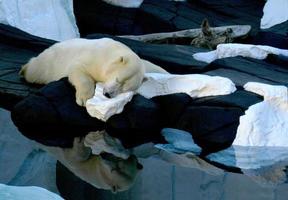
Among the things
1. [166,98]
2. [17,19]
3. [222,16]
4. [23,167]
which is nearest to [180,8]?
[222,16]

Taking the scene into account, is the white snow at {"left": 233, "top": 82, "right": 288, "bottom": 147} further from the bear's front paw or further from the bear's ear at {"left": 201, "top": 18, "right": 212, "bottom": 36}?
the bear's ear at {"left": 201, "top": 18, "right": 212, "bottom": 36}

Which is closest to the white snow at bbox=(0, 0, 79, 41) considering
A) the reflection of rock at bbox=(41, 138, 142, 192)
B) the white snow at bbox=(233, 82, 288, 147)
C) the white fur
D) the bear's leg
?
the white fur

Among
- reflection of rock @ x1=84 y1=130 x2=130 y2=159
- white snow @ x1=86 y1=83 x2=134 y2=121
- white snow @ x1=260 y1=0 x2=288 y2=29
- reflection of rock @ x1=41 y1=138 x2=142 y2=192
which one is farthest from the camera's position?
white snow @ x1=260 y1=0 x2=288 y2=29

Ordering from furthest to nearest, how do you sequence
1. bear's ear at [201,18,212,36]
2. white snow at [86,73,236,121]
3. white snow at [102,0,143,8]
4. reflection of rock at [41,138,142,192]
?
white snow at [102,0,143,8]
bear's ear at [201,18,212,36]
white snow at [86,73,236,121]
reflection of rock at [41,138,142,192]

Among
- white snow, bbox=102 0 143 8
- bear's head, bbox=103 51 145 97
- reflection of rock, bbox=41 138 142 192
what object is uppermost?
bear's head, bbox=103 51 145 97

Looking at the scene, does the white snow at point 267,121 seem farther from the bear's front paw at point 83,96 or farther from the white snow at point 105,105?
the bear's front paw at point 83,96

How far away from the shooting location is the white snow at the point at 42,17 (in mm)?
7621

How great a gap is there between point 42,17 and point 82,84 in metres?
3.12

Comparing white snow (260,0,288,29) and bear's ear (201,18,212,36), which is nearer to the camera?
bear's ear (201,18,212,36)

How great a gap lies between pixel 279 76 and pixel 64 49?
5.97ft

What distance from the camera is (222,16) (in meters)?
9.85

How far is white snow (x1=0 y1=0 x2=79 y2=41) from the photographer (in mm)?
7621

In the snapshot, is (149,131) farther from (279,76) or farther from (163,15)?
(163,15)

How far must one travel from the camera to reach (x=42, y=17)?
26.1 ft
